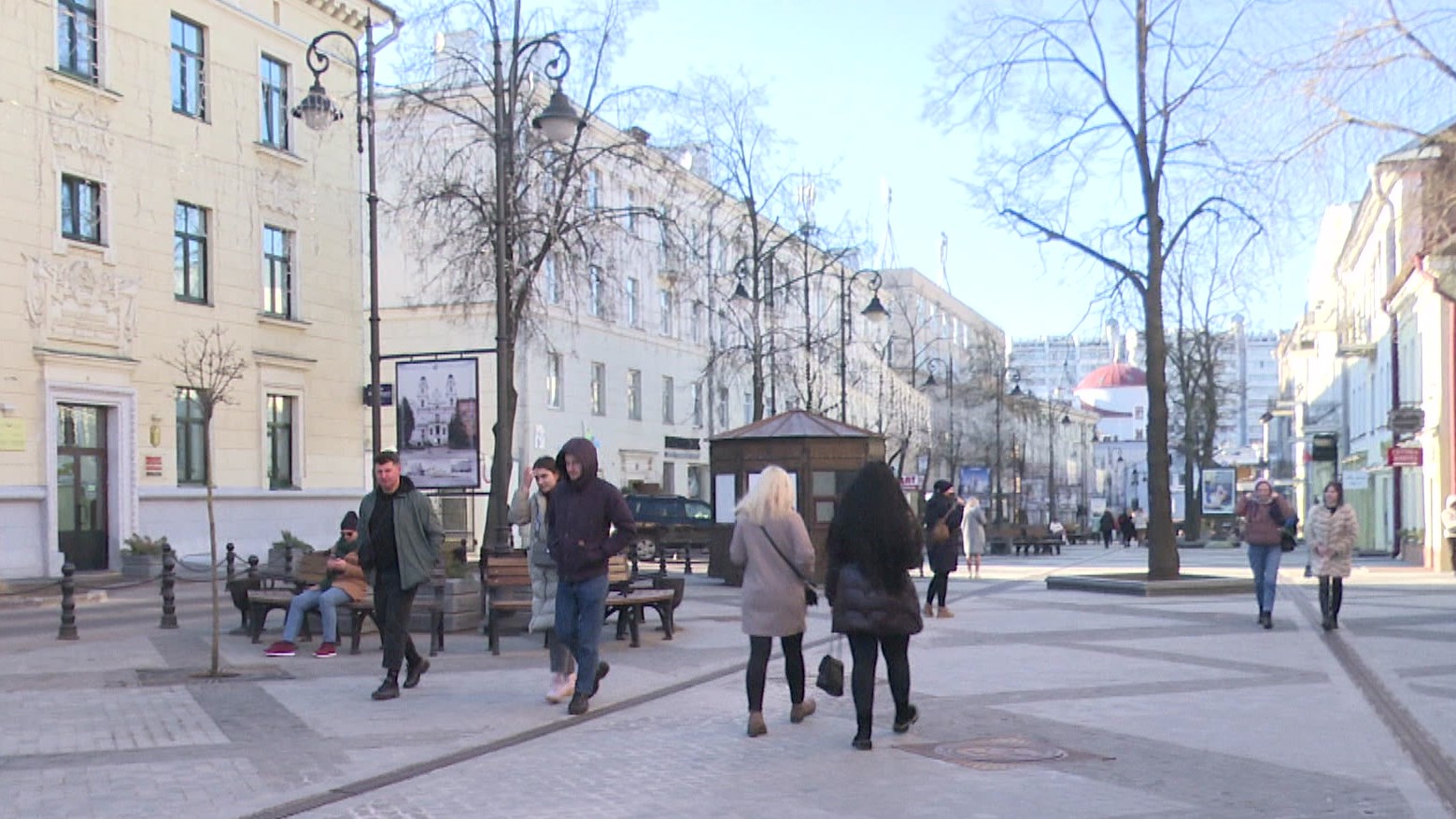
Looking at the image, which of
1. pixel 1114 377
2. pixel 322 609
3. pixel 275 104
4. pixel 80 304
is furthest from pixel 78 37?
pixel 1114 377

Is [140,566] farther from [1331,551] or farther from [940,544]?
[1331,551]

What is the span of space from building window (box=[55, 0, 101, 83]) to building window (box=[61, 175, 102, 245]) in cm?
178

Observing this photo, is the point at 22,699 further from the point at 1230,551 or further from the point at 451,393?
the point at 1230,551

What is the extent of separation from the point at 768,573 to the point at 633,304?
140 ft

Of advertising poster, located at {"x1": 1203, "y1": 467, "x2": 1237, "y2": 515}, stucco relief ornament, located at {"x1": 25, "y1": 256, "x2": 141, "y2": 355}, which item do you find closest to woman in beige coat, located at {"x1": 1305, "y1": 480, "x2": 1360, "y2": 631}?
stucco relief ornament, located at {"x1": 25, "y1": 256, "x2": 141, "y2": 355}

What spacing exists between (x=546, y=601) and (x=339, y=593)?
11.0 ft

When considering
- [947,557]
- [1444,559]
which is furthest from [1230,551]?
[947,557]

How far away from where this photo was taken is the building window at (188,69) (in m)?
27.5

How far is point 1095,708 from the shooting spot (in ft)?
33.1

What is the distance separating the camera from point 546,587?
1099 cm

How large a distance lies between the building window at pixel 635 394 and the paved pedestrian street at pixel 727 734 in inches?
1397

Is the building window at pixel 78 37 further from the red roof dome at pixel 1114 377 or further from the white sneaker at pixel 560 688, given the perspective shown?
the red roof dome at pixel 1114 377

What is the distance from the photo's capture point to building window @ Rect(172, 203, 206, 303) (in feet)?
89.4

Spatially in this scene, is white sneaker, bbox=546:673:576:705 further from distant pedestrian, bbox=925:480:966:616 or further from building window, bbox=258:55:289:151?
building window, bbox=258:55:289:151
